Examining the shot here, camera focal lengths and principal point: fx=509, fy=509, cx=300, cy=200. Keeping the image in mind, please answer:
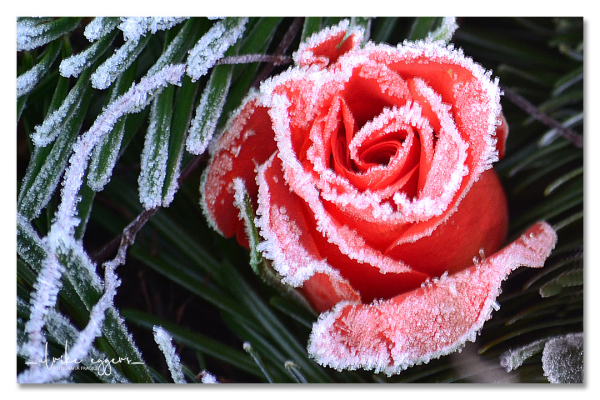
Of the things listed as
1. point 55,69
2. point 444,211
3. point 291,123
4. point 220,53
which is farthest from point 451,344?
point 55,69

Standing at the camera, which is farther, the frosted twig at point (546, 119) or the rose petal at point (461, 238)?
the frosted twig at point (546, 119)

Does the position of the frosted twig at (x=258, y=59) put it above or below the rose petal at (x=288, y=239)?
above

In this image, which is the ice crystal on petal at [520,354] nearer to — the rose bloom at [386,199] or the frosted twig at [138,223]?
the rose bloom at [386,199]

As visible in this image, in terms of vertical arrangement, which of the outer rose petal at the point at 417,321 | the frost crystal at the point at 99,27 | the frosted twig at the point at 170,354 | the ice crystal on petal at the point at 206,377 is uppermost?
the frost crystal at the point at 99,27

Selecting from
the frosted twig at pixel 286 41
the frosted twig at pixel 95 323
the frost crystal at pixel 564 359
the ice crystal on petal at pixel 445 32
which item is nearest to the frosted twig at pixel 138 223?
the frosted twig at pixel 95 323

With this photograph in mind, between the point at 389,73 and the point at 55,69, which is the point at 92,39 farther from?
the point at 389,73

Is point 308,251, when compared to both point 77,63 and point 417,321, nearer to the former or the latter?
point 417,321
